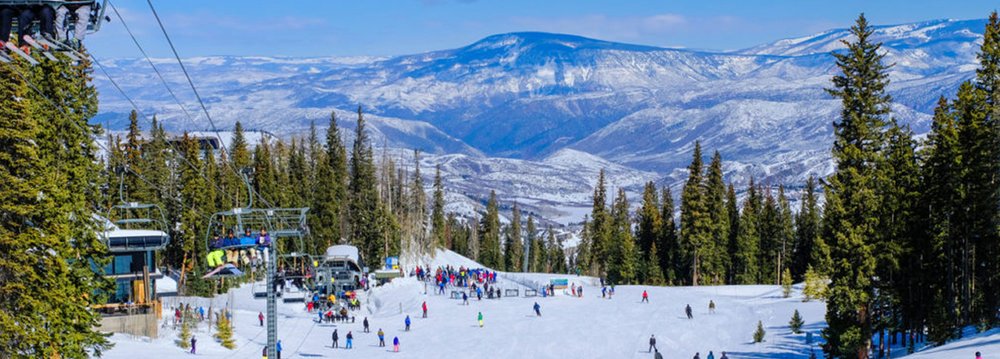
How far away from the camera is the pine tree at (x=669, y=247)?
4220 inches

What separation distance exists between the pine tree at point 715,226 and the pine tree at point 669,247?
659cm

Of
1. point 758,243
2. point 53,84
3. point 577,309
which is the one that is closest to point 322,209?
point 577,309

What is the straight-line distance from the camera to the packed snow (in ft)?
181

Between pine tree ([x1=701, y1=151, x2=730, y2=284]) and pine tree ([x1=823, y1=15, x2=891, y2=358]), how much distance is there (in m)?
52.1

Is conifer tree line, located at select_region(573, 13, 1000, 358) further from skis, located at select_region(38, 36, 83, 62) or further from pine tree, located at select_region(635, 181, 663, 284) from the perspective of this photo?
pine tree, located at select_region(635, 181, 663, 284)

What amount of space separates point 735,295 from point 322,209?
129 feet

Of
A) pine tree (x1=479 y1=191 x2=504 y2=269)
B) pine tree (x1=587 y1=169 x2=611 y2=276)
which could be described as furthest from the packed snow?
pine tree (x1=479 y1=191 x2=504 y2=269)

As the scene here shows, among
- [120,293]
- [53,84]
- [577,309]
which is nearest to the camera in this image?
[53,84]

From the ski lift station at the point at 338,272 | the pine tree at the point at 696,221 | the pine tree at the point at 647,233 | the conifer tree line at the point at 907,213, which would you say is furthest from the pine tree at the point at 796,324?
the pine tree at the point at 647,233

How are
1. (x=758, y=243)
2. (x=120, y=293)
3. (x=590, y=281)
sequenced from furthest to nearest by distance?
(x=758, y=243) < (x=590, y=281) < (x=120, y=293)

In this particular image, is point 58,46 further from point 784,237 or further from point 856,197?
point 784,237

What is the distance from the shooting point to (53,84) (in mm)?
44156

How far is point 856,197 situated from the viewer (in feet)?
143

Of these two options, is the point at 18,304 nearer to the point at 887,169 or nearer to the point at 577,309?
the point at 887,169
